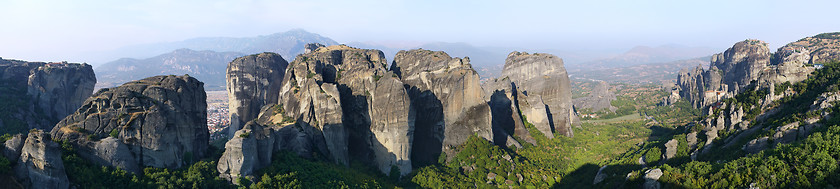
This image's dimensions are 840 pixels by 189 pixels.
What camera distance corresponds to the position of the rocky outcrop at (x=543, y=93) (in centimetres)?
5675

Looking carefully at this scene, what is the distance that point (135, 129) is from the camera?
922 inches

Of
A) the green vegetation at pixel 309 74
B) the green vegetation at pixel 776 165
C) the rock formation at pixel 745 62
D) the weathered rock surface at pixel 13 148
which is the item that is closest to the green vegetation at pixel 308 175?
the green vegetation at pixel 309 74

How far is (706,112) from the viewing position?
42469 millimetres

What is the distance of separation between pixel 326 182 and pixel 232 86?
26.6 m

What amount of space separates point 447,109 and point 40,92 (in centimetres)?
4694

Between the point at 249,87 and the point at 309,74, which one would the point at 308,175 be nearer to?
the point at 309,74

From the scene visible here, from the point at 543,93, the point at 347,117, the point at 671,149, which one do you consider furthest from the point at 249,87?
the point at 671,149

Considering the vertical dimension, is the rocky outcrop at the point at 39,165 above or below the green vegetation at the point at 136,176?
above

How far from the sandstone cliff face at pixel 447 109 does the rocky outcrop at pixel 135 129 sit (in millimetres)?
21441

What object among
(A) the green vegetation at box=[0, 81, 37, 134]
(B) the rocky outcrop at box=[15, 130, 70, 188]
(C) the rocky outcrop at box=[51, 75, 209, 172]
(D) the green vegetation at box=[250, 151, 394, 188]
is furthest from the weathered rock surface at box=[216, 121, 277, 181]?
(A) the green vegetation at box=[0, 81, 37, 134]

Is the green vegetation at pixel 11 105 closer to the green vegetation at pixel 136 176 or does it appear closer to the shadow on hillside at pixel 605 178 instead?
the green vegetation at pixel 136 176

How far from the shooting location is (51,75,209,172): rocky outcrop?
71.6 feet

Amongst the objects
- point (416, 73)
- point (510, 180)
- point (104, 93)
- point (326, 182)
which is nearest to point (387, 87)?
point (416, 73)

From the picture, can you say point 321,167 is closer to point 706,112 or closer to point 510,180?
point 510,180
